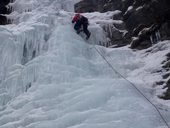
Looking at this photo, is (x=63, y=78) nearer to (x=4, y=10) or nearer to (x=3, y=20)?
(x=3, y=20)

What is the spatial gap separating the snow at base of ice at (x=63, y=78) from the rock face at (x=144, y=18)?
1.50 feet

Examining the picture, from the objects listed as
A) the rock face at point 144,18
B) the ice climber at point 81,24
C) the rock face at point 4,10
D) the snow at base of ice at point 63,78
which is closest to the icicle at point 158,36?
the rock face at point 144,18

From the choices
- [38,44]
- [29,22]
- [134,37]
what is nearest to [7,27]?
[29,22]

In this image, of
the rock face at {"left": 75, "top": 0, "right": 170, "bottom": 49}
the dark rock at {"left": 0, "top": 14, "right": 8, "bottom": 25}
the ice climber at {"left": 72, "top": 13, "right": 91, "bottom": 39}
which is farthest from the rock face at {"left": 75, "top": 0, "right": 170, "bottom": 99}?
the dark rock at {"left": 0, "top": 14, "right": 8, "bottom": 25}

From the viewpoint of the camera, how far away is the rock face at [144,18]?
35.1 ft

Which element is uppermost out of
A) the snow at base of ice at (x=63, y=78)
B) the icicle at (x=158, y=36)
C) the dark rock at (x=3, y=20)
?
the dark rock at (x=3, y=20)

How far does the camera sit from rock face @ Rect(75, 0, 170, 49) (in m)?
10.7

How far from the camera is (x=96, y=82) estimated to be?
872 centimetres

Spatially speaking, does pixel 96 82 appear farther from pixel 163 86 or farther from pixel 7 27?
pixel 7 27

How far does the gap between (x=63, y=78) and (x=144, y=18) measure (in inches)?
141

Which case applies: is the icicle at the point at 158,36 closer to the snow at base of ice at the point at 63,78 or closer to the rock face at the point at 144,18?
the rock face at the point at 144,18

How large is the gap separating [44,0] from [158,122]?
6.86 m

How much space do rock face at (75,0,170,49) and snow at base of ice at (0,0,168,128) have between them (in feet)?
1.50

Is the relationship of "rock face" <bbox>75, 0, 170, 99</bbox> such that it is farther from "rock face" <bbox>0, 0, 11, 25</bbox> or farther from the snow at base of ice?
"rock face" <bbox>0, 0, 11, 25</bbox>
